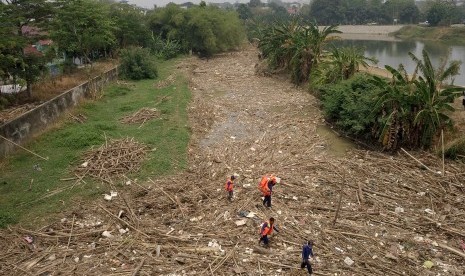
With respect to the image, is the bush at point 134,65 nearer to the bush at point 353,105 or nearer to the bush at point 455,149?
the bush at point 353,105

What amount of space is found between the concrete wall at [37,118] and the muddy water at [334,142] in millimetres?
10498

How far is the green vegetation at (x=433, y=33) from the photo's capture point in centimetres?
5920

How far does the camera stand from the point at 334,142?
14.4 m

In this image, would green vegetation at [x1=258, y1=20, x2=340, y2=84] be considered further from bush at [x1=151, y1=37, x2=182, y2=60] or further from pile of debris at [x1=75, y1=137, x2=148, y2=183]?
bush at [x1=151, y1=37, x2=182, y2=60]

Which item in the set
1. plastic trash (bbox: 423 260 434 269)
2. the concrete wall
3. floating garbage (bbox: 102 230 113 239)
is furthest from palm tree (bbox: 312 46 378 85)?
floating garbage (bbox: 102 230 113 239)

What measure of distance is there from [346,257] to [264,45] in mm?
25752

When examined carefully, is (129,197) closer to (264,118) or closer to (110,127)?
(110,127)

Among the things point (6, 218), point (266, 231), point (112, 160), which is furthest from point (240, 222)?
point (6, 218)

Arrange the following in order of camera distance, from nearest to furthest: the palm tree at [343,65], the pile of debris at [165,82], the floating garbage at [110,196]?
the floating garbage at [110,196] < the palm tree at [343,65] < the pile of debris at [165,82]

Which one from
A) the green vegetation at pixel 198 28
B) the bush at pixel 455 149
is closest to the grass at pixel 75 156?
the bush at pixel 455 149

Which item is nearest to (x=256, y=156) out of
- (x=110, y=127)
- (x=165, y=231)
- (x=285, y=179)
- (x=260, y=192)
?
(x=285, y=179)

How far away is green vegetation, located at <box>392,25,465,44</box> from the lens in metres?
59.2

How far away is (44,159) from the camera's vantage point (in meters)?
11.9

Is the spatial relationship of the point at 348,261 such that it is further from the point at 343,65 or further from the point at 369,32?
the point at 369,32
